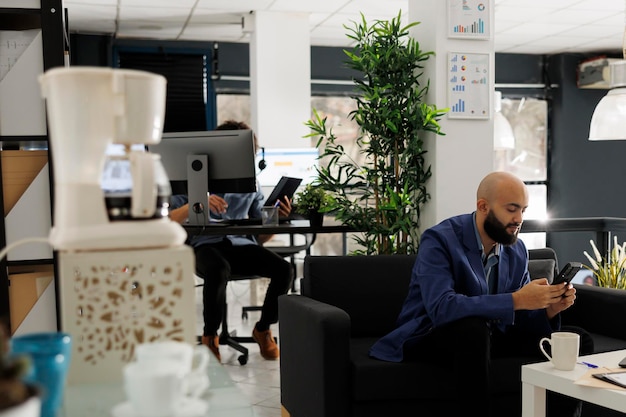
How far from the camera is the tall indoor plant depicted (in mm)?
4145

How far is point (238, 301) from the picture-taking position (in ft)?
23.6

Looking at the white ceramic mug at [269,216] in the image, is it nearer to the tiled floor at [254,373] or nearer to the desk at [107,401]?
the tiled floor at [254,373]

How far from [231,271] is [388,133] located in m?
1.39

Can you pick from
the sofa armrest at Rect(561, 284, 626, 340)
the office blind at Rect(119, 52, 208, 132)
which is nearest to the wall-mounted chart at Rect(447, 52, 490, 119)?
the sofa armrest at Rect(561, 284, 626, 340)

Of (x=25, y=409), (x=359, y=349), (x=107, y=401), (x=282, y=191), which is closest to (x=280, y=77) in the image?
(x=282, y=191)

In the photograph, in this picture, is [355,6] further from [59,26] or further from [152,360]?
[152,360]

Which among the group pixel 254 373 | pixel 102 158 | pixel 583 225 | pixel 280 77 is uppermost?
pixel 280 77

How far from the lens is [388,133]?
420 centimetres

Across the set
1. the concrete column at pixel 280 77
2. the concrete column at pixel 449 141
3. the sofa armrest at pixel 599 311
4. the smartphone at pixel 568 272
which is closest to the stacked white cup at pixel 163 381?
the smartphone at pixel 568 272

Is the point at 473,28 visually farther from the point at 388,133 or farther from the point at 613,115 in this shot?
the point at 613,115

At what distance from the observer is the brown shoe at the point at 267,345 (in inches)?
189

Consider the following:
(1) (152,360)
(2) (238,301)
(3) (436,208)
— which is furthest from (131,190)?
(2) (238,301)

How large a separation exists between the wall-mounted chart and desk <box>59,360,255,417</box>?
329 cm

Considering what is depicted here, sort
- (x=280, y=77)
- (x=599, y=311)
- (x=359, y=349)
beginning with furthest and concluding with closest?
(x=280, y=77) → (x=599, y=311) → (x=359, y=349)
